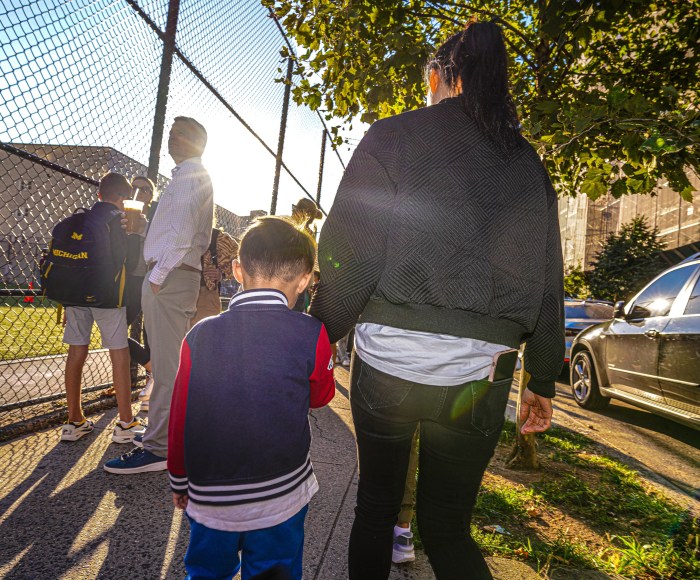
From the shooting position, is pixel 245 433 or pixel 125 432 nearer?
pixel 245 433

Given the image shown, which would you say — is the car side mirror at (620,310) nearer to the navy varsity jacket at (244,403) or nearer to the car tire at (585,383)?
the car tire at (585,383)

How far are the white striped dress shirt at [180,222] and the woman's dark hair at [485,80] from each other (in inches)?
71.2

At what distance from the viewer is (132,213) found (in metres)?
3.08

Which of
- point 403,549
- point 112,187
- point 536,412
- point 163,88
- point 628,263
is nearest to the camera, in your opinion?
point 536,412

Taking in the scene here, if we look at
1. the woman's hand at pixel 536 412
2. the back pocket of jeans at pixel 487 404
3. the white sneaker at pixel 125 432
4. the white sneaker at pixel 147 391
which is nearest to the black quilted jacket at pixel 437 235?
the back pocket of jeans at pixel 487 404

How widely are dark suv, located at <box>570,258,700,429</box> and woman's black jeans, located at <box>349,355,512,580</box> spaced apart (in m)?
3.84

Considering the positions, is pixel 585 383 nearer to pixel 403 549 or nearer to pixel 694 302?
pixel 694 302

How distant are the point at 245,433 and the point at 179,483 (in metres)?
0.32

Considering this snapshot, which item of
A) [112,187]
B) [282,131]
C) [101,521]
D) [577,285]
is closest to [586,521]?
[101,521]

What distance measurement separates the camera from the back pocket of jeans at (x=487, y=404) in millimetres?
1213

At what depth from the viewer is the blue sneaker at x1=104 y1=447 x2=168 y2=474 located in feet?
8.55

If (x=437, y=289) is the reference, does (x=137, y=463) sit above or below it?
below

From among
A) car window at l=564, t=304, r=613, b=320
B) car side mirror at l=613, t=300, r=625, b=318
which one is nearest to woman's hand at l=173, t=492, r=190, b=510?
car side mirror at l=613, t=300, r=625, b=318

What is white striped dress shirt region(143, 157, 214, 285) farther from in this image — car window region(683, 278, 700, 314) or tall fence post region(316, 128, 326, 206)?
tall fence post region(316, 128, 326, 206)
